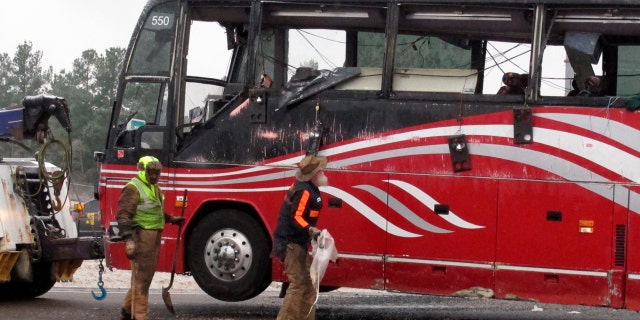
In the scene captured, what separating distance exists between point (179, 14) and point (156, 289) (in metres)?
6.84

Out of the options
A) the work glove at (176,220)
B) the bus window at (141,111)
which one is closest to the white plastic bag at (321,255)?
the work glove at (176,220)

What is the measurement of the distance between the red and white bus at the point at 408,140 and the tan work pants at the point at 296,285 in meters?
1.31

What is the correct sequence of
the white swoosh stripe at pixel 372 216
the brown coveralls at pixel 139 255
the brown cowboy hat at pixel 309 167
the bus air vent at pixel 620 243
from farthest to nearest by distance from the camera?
the white swoosh stripe at pixel 372 216
the brown coveralls at pixel 139 255
the bus air vent at pixel 620 243
the brown cowboy hat at pixel 309 167

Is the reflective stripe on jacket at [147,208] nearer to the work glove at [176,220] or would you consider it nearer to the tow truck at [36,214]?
the work glove at [176,220]

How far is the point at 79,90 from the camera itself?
53094 mm

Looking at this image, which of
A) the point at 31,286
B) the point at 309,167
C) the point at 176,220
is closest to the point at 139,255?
the point at 176,220

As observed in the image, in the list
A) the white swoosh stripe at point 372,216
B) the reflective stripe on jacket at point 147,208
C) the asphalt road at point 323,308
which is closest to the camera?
the reflective stripe on jacket at point 147,208

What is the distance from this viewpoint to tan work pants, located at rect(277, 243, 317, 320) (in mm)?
10906

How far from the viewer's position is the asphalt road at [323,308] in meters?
13.5

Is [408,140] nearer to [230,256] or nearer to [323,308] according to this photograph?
[230,256]

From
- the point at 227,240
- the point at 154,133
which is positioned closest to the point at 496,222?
the point at 227,240

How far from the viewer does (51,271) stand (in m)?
14.8

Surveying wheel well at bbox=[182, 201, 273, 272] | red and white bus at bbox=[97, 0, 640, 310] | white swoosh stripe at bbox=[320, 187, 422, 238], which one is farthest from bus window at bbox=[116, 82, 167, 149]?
white swoosh stripe at bbox=[320, 187, 422, 238]

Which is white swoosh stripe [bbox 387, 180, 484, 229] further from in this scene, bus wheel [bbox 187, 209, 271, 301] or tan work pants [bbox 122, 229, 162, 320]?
tan work pants [bbox 122, 229, 162, 320]
